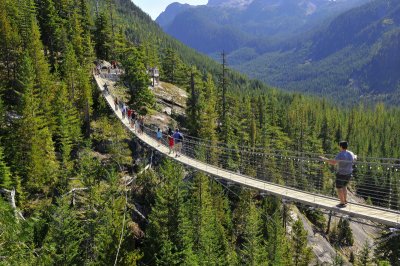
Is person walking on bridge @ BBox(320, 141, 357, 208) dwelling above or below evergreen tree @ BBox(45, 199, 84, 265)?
above

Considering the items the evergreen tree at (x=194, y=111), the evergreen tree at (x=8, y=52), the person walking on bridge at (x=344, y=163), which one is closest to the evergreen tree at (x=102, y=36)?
the evergreen tree at (x=8, y=52)

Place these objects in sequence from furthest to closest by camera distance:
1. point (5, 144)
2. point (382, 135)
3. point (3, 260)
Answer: point (382, 135)
point (5, 144)
point (3, 260)

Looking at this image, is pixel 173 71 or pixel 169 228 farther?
pixel 173 71

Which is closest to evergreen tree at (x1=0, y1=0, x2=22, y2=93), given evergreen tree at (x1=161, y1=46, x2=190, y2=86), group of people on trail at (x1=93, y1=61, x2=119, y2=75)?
group of people on trail at (x1=93, y1=61, x2=119, y2=75)

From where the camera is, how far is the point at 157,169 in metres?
23.0

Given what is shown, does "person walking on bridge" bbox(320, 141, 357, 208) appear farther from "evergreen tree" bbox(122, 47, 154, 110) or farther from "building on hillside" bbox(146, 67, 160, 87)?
"building on hillside" bbox(146, 67, 160, 87)

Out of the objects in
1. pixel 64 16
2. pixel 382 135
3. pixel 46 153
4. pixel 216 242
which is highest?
pixel 64 16

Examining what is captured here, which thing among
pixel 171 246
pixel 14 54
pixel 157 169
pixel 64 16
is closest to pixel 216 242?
pixel 171 246

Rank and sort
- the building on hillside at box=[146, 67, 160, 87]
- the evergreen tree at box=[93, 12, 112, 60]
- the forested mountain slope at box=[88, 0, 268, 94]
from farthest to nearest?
the forested mountain slope at box=[88, 0, 268, 94] → the evergreen tree at box=[93, 12, 112, 60] → the building on hillside at box=[146, 67, 160, 87]

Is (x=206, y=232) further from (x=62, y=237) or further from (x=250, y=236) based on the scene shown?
(x=62, y=237)

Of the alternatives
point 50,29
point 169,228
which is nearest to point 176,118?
point 169,228

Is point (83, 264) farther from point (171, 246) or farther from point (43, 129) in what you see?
point (43, 129)

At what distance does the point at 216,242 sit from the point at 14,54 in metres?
23.6

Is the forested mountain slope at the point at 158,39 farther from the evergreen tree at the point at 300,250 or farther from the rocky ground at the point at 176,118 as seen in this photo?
the evergreen tree at the point at 300,250
